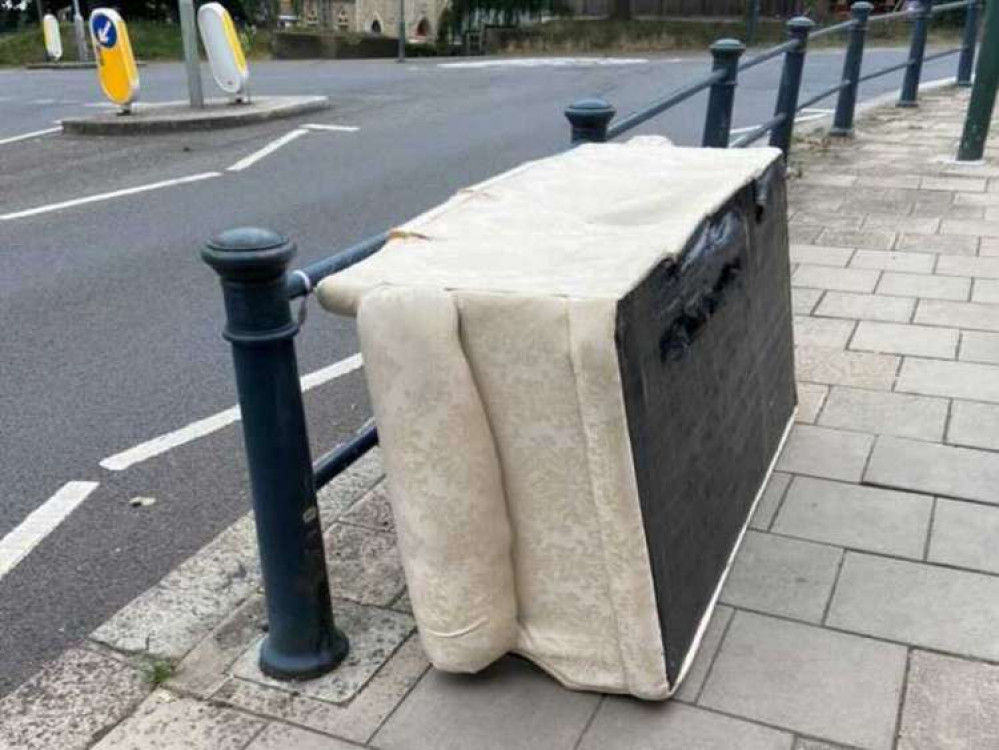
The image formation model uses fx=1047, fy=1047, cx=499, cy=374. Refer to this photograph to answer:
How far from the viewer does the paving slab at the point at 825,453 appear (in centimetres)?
337

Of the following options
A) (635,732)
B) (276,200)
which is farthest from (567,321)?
(276,200)

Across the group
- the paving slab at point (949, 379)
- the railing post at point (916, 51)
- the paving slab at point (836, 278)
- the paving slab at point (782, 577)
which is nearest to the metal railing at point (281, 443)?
the paving slab at point (782, 577)

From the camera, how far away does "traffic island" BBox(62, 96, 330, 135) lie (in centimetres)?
1219

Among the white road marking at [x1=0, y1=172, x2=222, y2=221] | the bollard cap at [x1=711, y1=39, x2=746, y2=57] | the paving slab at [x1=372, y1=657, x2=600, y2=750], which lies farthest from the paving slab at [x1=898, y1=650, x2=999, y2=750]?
the white road marking at [x1=0, y1=172, x2=222, y2=221]

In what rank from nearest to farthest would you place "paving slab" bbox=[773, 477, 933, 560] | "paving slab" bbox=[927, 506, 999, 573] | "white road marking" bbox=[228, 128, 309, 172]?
"paving slab" bbox=[927, 506, 999, 573], "paving slab" bbox=[773, 477, 933, 560], "white road marking" bbox=[228, 128, 309, 172]

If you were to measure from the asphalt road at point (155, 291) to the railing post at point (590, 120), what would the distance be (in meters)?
1.39

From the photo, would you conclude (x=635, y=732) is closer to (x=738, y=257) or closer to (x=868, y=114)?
(x=738, y=257)

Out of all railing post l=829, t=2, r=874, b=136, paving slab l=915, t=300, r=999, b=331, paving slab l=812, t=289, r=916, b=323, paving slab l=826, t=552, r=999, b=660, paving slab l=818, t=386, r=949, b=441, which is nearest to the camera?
paving slab l=826, t=552, r=999, b=660

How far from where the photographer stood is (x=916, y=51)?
1091cm

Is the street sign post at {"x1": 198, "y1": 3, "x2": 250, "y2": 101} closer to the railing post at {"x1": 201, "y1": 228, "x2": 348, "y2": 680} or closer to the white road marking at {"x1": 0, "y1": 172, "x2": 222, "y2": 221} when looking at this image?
the white road marking at {"x1": 0, "y1": 172, "x2": 222, "y2": 221}

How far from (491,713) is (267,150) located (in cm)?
917

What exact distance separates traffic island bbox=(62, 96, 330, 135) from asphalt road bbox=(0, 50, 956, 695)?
0.32 m

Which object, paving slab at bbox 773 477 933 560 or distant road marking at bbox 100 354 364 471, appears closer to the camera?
paving slab at bbox 773 477 933 560

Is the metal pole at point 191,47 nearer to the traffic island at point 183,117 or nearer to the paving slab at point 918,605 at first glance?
the traffic island at point 183,117
